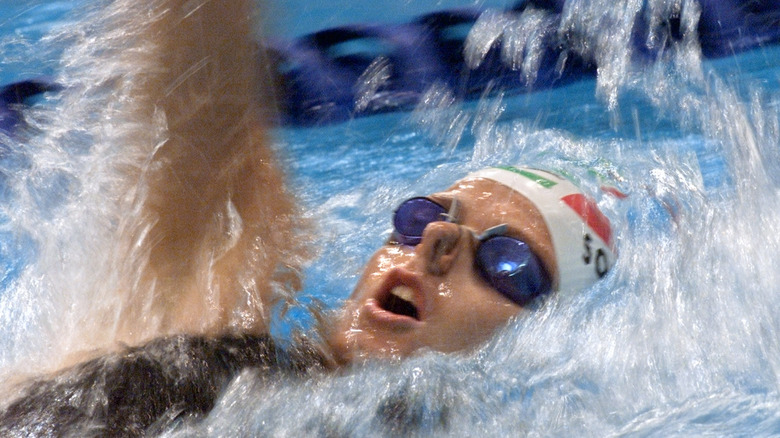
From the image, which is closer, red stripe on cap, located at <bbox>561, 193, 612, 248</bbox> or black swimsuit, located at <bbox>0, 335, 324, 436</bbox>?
black swimsuit, located at <bbox>0, 335, 324, 436</bbox>

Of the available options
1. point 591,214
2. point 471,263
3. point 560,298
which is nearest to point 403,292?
point 471,263

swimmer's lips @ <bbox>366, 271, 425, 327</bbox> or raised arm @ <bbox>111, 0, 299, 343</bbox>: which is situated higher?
raised arm @ <bbox>111, 0, 299, 343</bbox>

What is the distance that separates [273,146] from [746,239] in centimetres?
121

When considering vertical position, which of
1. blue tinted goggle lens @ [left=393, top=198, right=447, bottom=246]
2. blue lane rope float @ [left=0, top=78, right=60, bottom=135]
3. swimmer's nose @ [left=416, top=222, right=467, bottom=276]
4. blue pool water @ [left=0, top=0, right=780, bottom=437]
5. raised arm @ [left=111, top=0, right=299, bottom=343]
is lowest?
blue pool water @ [left=0, top=0, right=780, bottom=437]

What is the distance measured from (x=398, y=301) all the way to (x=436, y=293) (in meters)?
0.09

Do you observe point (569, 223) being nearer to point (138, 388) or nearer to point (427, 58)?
point (138, 388)

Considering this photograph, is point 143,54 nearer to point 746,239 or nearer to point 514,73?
point 746,239

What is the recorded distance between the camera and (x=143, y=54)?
1.85 m

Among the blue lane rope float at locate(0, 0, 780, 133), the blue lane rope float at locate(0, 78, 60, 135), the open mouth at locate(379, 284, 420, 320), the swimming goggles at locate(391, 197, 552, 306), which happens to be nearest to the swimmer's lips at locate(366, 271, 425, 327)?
the open mouth at locate(379, 284, 420, 320)

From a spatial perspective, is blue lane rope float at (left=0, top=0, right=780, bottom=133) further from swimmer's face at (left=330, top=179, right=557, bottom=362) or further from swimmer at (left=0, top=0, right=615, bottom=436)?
swimmer's face at (left=330, top=179, right=557, bottom=362)

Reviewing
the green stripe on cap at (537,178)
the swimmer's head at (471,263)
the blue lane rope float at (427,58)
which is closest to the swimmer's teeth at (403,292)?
the swimmer's head at (471,263)

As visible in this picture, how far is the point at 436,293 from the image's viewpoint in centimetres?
165

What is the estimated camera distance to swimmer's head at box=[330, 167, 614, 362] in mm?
1635

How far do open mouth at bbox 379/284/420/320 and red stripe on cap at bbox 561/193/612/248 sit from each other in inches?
17.2
